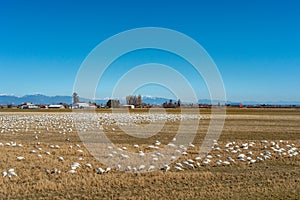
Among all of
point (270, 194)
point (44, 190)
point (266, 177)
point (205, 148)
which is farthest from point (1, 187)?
point (205, 148)

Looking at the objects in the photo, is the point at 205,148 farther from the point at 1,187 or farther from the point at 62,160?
the point at 1,187

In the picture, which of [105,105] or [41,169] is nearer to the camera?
[41,169]

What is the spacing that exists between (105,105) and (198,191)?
125061 millimetres

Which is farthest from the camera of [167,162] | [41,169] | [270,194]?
[167,162]

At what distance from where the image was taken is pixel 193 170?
10531 millimetres

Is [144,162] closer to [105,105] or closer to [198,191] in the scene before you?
[198,191]

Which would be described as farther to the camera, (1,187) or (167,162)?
(167,162)

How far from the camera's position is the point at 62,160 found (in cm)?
1177

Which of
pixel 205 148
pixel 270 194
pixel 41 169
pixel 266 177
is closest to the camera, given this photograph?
pixel 270 194

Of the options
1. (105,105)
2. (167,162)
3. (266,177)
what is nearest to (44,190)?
(167,162)

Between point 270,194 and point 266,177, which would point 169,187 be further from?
point 266,177

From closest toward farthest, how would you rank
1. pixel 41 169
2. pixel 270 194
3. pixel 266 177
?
pixel 270 194 → pixel 266 177 → pixel 41 169

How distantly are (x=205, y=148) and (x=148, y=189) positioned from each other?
7.63 meters

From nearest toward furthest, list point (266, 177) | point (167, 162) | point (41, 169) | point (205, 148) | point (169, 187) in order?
point (169, 187) < point (266, 177) < point (41, 169) < point (167, 162) < point (205, 148)
